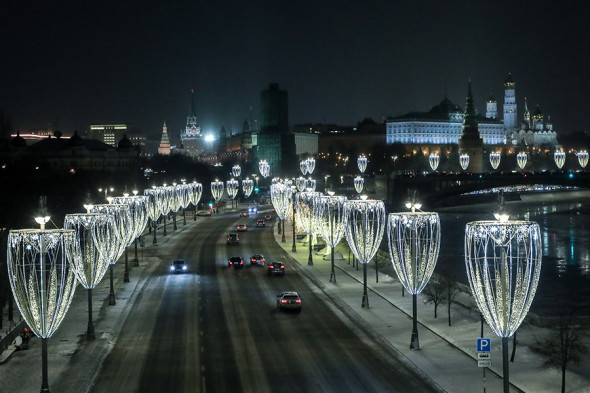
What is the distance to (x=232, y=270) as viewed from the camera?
6269cm

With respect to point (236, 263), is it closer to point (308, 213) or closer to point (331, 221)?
point (331, 221)

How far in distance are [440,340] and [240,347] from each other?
866 centimetres

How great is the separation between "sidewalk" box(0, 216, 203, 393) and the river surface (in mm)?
21603

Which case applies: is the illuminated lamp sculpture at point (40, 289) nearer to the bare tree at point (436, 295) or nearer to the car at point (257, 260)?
the bare tree at point (436, 295)

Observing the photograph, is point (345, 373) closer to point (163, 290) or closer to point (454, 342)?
point (454, 342)

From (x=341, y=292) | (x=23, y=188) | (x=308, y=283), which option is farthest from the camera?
(x=23, y=188)

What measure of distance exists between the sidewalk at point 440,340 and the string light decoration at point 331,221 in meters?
2.51

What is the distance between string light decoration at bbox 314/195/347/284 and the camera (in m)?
56.7

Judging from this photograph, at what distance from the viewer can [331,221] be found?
6191cm

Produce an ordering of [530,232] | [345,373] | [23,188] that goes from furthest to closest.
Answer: [23,188]
[345,373]
[530,232]

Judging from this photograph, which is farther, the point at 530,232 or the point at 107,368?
the point at 107,368

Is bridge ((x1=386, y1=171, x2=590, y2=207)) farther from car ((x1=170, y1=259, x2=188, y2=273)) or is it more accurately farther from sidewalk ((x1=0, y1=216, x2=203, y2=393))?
sidewalk ((x1=0, y1=216, x2=203, y2=393))

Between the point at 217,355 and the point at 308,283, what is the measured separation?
2103cm

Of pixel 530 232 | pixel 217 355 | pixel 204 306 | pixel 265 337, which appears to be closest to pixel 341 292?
pixel 204 306
